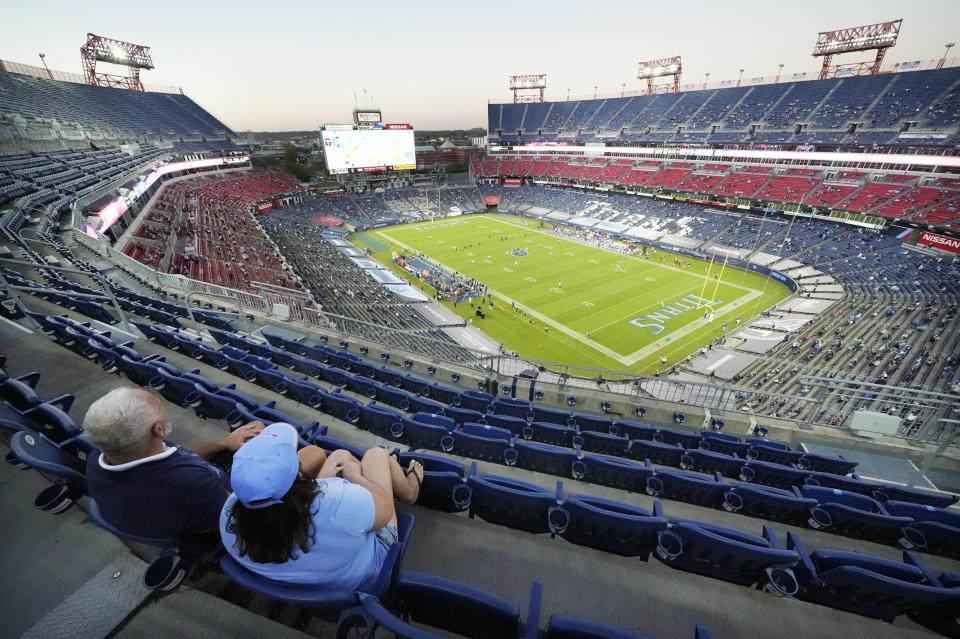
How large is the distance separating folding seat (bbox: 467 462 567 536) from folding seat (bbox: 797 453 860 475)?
636cm

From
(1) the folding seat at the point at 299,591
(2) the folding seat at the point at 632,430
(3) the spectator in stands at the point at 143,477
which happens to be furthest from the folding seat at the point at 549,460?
(3) the spectator in stands at the point at 143,477

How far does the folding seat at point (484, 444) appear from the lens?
6000 mm

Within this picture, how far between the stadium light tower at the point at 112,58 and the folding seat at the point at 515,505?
91.4 m

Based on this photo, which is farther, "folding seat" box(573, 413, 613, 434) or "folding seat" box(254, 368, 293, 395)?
"folding seat" box(573, 413, 613, 434)

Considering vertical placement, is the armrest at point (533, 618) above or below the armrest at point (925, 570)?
above

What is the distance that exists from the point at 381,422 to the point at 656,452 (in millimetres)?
5195

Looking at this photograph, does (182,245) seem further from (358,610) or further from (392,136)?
(392,136)

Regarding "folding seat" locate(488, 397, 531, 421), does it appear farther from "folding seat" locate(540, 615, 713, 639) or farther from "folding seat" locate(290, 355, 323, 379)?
"folding seat" locate(540, 615, 713, 639)

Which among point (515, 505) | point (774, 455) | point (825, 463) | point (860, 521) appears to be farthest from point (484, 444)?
point (825, 463)

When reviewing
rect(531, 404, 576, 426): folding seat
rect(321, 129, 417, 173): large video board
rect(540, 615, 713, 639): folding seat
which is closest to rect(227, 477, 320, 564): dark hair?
rect(540, 615, 713, 639): folding seat

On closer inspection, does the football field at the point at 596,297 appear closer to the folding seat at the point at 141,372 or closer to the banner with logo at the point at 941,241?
the banner with logo at the point at 941,241

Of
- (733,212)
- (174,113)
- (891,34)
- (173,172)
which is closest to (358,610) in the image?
(733,212)

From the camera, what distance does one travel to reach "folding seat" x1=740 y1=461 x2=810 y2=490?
6.52 metres

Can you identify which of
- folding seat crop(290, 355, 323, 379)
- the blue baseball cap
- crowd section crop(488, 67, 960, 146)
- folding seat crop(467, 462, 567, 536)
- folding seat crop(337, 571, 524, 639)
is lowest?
folding seat crop(290, 355, 323, 379)
